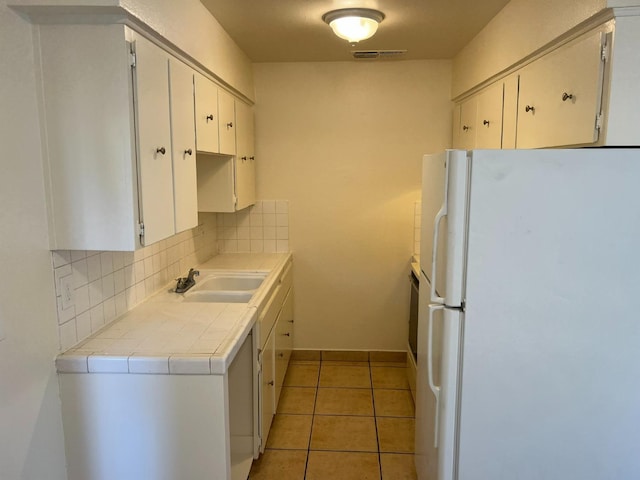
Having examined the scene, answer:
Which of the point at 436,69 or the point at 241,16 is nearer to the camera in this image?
the point at 241,16

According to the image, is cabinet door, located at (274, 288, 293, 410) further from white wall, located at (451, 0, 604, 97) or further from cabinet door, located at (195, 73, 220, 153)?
white wall, located at (451, 0, 604, 97)

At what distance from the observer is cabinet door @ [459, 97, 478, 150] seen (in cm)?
311

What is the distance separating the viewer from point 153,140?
6.14 feet

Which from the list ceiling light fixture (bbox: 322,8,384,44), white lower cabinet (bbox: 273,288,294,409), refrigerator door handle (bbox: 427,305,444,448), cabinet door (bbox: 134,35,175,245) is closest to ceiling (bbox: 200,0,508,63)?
ceiling light fixture (bbox: 322,8,384,44)

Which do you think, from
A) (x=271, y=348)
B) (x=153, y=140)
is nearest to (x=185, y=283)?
(x=271, y=348)

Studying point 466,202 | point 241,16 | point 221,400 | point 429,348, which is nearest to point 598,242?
point 466,202

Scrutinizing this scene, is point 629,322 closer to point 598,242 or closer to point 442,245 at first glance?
point 598,242

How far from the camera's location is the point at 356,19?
2559mm

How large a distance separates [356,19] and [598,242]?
5.59 feet

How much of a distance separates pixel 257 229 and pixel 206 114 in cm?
151

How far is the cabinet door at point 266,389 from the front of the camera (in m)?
2.57

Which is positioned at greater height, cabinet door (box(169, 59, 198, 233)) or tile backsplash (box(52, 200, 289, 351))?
cabinet door (box(169, 59, 198, 233))

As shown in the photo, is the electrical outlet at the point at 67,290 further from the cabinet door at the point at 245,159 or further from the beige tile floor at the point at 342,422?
the cabinet door at the point at 245,159

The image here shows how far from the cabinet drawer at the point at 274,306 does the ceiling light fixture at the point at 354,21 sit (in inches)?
61.2
